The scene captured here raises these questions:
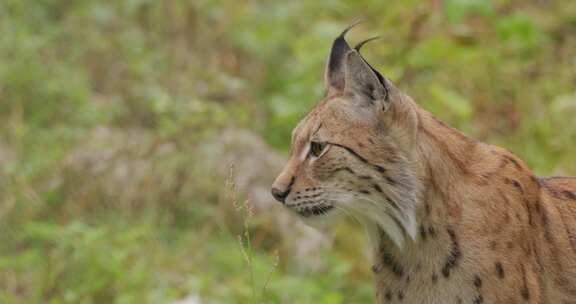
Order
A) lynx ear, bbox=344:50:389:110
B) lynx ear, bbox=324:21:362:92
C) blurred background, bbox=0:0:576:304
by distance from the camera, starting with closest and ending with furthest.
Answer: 1. lynx ear, bbox=344:50:389:110
2. lynx ear, bbox=324:21:362:92
3. blurred background, bbox=0:0:576:304

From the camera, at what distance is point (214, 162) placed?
8.57 m

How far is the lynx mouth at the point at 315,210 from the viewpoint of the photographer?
4871mm

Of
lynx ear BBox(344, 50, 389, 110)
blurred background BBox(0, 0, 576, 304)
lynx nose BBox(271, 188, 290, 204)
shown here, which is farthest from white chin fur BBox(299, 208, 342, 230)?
blurred background BBox(0, 0, 576, 304)

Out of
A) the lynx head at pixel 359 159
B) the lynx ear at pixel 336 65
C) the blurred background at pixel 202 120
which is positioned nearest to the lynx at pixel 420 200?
the lynx head at pixel 359 159

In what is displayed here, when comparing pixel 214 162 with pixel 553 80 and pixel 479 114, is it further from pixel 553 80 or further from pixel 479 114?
pixel 553 80

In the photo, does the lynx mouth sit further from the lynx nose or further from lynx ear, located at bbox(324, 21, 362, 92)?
lynx ear, located at bbox(324, 21, 362, 92)

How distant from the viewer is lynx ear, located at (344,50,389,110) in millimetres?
4711

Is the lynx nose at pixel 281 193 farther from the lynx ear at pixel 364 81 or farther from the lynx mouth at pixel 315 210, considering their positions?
the lynx ear at pixel 364 81

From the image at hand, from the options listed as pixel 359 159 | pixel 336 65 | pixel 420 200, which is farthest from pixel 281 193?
pixel 336 65

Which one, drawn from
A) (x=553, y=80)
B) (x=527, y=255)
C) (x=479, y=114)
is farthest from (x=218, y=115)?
(x=527, y=255)

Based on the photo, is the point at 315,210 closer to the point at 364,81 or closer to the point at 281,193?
the point at 281,193

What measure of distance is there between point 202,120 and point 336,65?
11.7 ft

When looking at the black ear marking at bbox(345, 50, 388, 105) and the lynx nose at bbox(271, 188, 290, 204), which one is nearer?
the black ear marking at bbox(345, 50, 388, 105)

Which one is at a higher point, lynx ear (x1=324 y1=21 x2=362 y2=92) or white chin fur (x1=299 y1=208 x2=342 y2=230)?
lynx ear (x1=324 y1=21 x2=362 y2=92)
